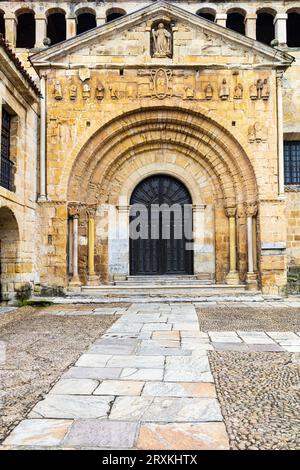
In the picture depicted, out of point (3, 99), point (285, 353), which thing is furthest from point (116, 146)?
point (285, 353)

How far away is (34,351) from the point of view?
18.4 feet

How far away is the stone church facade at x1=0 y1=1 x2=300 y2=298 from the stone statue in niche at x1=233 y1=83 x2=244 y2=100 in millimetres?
41

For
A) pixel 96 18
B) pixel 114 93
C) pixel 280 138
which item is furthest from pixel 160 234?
pixel 96 18

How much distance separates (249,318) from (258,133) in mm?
6114

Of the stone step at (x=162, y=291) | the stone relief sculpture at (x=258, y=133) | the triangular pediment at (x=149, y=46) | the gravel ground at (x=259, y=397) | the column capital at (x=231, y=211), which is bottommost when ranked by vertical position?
the gravel ground at (x=259, y=397)

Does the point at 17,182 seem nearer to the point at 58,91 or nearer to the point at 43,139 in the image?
the point at 43,139

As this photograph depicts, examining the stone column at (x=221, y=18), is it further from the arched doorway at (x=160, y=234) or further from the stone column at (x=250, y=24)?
the arched doorway at (x=160, y=234)

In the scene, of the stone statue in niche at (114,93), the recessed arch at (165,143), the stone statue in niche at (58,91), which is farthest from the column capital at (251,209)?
the stone statue in niche at (58,91)

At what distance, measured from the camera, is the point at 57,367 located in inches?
189

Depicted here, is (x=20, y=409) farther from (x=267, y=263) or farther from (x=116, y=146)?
(x=116, y=146)

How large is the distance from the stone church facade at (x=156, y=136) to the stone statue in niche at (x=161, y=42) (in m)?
0.03

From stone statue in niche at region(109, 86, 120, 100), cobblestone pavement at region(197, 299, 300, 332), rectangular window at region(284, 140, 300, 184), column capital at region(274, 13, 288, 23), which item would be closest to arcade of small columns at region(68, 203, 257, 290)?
cobblestone pavement at region(197, 299, 300, 332)

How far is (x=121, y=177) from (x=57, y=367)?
9165mm

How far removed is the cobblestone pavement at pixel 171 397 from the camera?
114 inches
